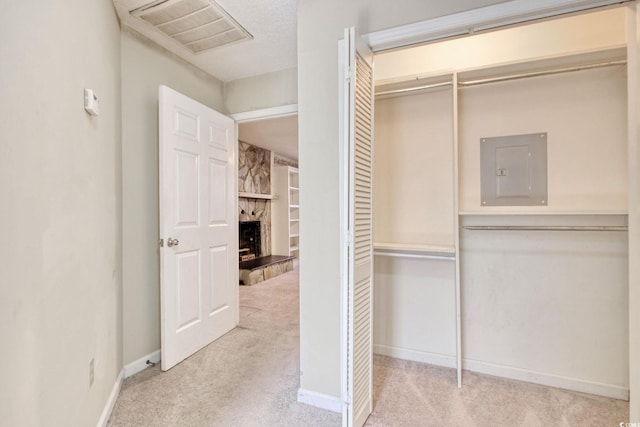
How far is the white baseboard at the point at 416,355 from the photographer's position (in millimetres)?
2411

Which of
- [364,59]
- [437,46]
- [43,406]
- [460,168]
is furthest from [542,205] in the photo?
[43,406]

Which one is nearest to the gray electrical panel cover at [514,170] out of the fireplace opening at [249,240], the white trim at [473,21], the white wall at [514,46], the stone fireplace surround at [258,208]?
the white wall at [514,46]

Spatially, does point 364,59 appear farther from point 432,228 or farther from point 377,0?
point 432,228

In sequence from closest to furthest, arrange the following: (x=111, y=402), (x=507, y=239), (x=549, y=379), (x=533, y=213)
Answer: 1. (x=111, y=402)
2. (x=533, y=213)
3. (x=549, y=379)
4. (x=507, y=239)

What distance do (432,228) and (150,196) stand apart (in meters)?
2.18

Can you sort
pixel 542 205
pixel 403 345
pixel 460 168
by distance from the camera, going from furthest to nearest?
pixel 403 345 < pixel 460 168 < pixel 542 205

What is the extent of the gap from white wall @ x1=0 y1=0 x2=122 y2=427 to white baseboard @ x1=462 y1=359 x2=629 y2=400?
7.86ft

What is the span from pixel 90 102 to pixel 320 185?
4.02 feet

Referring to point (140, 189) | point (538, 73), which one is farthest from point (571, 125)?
point (140, 189)

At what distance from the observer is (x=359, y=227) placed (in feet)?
5.39

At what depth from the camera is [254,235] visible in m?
6.29

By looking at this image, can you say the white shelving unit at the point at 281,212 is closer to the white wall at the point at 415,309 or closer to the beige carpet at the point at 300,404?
the beige carpet at the point at 300,404

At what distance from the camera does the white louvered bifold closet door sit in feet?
4.93

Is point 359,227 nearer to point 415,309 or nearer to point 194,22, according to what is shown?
point 415,309
